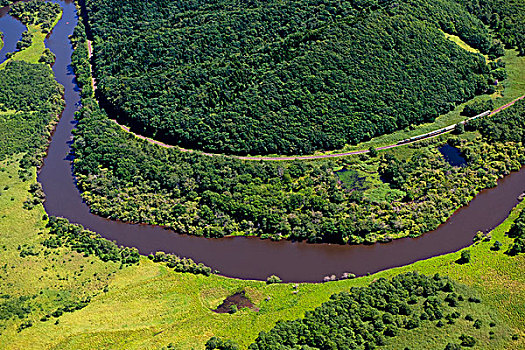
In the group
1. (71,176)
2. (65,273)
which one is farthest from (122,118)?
(65,273)

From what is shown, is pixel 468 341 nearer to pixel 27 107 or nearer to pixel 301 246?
pixel 301 246

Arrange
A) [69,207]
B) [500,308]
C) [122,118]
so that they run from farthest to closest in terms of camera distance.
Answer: [122,118], [69,207], [500,308]

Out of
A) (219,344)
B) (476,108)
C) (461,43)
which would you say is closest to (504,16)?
(461,43)

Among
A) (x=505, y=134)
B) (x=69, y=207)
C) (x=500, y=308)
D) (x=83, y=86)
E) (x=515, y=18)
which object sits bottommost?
(x=500, y=308)

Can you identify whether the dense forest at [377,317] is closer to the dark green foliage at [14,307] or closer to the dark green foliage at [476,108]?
the dark green foliage at [14,307]

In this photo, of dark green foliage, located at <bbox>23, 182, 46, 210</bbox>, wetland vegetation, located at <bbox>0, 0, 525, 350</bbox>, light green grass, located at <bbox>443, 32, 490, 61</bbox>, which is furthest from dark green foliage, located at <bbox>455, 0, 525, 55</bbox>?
dark green foliage, located at <bbox>23, 182, 46, 210</bbox>

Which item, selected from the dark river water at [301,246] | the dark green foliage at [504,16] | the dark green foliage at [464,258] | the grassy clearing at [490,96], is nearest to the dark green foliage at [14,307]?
the dark river water at [301,246]

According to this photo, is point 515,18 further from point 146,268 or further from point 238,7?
point 146,268
